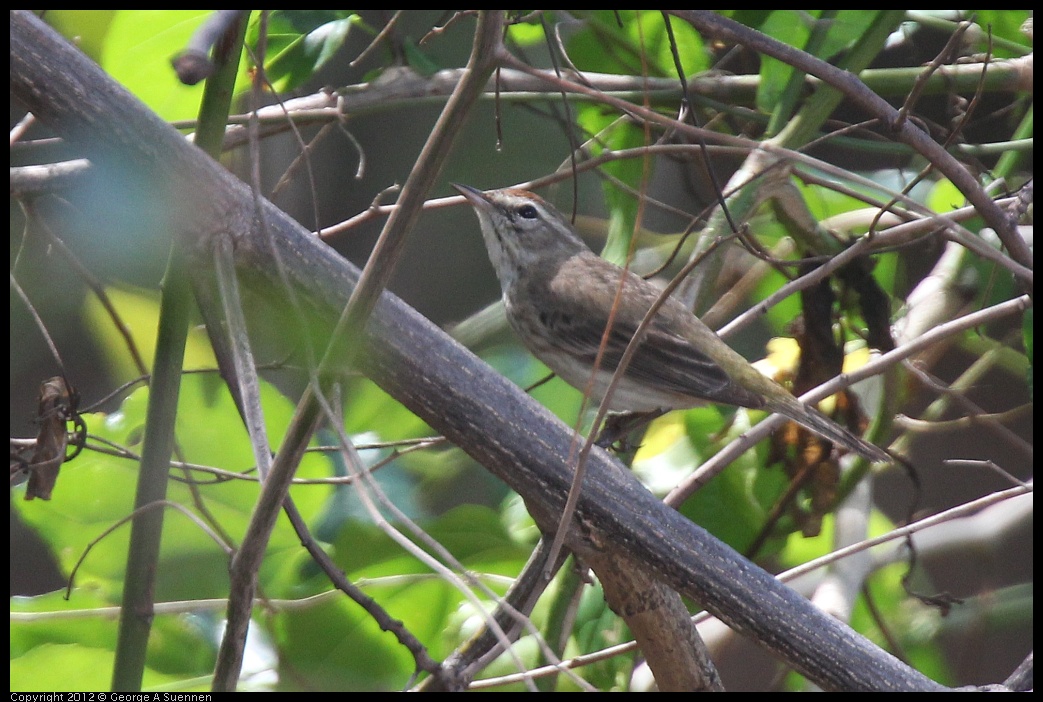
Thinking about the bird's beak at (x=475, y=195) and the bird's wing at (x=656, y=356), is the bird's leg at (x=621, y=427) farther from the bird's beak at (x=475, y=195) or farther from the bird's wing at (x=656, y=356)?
the bird's beak at (x=475, y=195)

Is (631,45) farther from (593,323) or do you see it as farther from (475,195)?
(593,323)

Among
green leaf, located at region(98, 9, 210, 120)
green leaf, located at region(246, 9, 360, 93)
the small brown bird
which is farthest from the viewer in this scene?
the small brown bird

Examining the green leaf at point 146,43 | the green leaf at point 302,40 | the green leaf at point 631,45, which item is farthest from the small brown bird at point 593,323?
the green leaf at point 146,43

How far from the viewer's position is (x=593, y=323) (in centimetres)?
314

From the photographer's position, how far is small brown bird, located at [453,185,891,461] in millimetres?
2812

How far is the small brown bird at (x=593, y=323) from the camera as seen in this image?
2.81 m

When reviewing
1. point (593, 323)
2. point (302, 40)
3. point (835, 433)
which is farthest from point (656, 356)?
point (302, 40)

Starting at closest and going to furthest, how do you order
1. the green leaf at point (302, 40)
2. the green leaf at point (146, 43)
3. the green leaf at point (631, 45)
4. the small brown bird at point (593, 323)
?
1. the green leaf at point (146, 43)
2. the green leaf at point (302, 40)
3. the green leaf at point (631, 45)
4. the small brown bird at point (593, 323)

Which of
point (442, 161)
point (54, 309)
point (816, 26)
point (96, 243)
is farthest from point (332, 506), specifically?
point (54, 309)

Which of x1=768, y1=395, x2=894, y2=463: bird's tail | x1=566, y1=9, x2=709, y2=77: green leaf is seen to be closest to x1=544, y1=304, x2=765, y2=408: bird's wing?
x1=768, y1=395, x2=894, y2=463: bird's tail

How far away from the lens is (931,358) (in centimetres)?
274

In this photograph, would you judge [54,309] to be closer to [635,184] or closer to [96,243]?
[96,243]

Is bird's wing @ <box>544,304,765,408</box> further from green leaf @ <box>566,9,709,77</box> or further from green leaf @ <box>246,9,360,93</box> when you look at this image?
green leaf @ <box>246,9,360,93</box>

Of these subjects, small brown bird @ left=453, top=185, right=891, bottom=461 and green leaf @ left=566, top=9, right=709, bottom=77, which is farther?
small brown bird @ left=453, top=185, right=891, bottom=461
